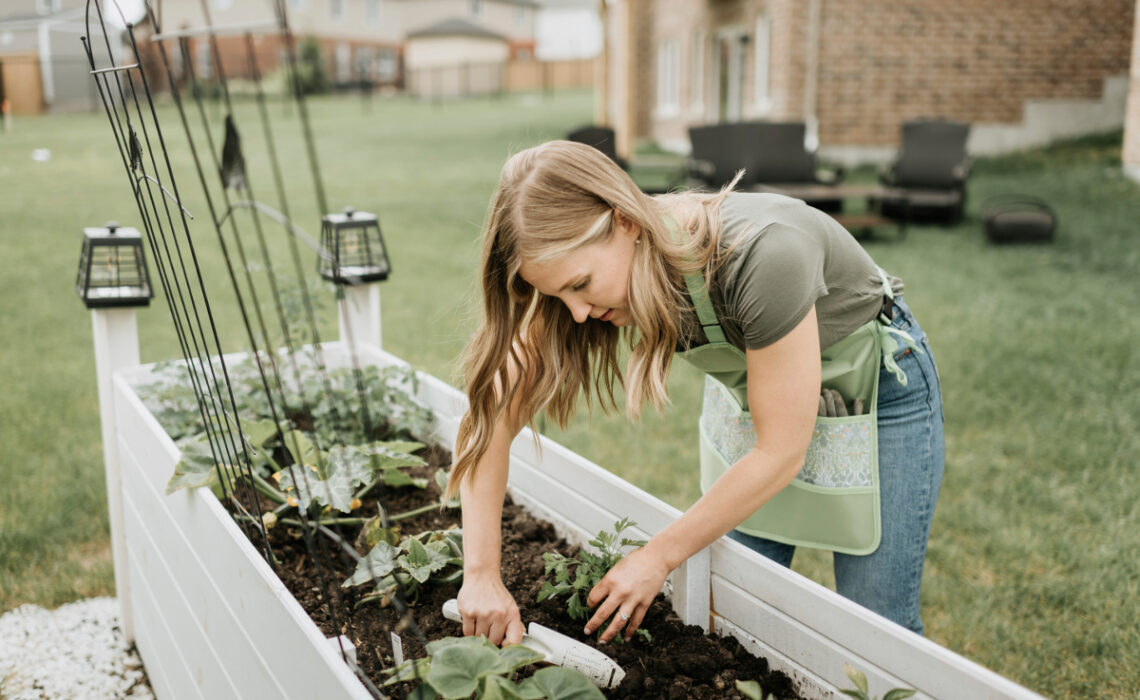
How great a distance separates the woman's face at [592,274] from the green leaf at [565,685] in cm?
49

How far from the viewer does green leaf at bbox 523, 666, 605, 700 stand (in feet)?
3.72

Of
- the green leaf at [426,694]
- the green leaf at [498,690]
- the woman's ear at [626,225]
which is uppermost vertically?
the woman's ear at [626,225]

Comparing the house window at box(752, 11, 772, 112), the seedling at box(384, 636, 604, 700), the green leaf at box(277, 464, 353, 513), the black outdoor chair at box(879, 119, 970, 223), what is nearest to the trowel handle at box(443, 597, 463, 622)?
the green leaf at box(277, 464, 353, 513)

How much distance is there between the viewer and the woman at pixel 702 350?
51.9 inches

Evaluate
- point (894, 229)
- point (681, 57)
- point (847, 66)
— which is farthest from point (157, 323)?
point (681, 57)

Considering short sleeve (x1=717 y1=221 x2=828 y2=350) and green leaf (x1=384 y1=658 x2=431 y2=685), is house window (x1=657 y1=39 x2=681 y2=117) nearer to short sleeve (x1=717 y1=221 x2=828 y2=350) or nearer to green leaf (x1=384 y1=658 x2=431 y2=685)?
short sleeve (x1=717 y1=221 x2=828 y2=350)

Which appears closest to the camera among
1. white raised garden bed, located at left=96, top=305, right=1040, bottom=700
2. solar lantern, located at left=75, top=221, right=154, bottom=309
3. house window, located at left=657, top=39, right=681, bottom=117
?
white raised garden bed, located at left=96, top=305, right=1040, bottom=700

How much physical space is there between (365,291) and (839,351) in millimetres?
1557

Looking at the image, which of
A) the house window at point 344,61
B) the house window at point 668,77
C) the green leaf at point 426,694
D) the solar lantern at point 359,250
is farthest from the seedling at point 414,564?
the house window at point 344,61

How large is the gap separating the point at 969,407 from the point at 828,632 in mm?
2900

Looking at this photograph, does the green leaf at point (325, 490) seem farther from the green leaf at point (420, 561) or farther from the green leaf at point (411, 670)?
the green leaf at point (411, 670)

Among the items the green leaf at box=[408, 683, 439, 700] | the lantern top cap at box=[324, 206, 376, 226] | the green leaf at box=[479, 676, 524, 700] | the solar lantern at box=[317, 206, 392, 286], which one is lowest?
the green leaf at box=[408, 683, 439, 700]

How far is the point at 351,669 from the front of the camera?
122 cm

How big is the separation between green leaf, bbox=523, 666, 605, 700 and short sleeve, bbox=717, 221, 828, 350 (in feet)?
1.72
